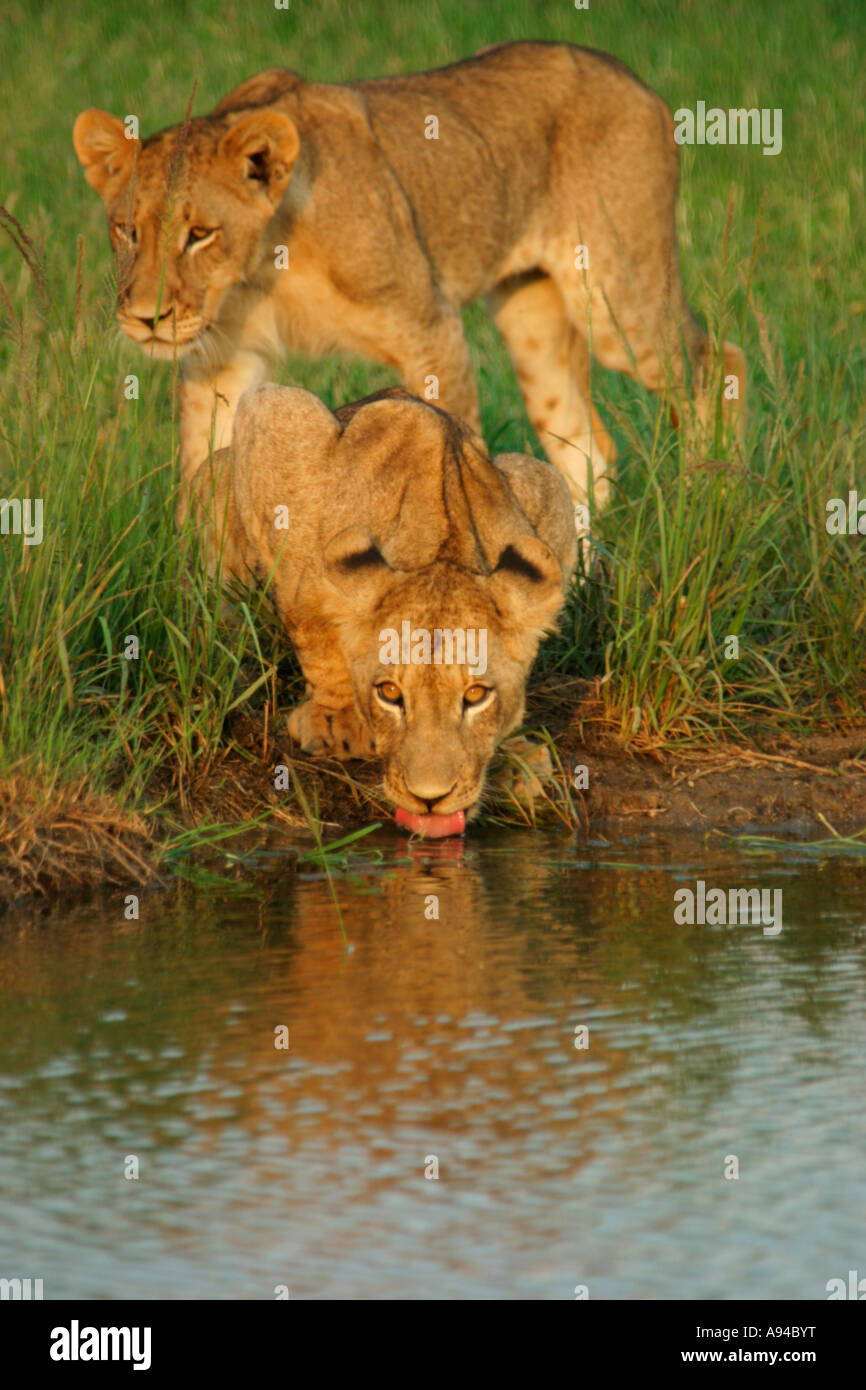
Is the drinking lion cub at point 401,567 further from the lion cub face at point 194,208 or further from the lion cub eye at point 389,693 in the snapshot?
the lion cub face at point 194,208

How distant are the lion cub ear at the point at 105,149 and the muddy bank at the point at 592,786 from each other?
2.55 metres

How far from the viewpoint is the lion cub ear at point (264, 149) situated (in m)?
7.62

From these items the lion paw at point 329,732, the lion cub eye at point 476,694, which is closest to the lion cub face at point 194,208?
the lion paw at point 329,732

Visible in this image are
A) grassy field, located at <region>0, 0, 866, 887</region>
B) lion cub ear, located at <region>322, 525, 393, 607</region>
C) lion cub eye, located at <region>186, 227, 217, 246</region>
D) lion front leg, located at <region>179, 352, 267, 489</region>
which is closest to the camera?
grassy field, located at <region>0, 0, 866, 887</region>

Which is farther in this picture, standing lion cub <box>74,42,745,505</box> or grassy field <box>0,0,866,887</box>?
standing lion cub <box>74,42,745,505</box>

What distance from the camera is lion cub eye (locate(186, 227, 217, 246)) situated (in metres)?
7.57

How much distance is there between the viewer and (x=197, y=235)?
24.9ft

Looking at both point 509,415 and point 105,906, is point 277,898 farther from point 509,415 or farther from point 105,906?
point 509,415

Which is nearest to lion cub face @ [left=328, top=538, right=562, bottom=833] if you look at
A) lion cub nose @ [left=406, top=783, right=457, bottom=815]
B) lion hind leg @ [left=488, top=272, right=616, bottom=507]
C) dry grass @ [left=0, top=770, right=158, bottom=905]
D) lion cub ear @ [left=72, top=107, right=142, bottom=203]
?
lion cub nose @ [left=406, top=783, right=457, bottom=815]

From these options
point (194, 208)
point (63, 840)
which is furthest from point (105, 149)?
point (63, 840)

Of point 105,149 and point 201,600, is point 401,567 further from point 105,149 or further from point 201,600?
point 105,149

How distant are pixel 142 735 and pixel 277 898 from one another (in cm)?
68

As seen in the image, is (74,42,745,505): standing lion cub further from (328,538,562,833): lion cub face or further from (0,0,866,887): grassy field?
A: (328,538,562,833): lion cub face

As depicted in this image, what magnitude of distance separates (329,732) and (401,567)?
0.51 metres
